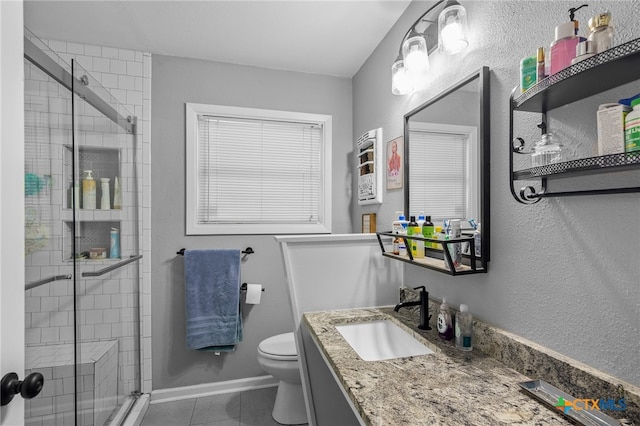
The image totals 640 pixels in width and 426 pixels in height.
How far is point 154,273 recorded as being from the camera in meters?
2.21

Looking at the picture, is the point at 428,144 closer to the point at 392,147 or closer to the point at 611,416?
the point at 392,147

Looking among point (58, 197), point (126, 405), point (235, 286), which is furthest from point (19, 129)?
point (126, 405)

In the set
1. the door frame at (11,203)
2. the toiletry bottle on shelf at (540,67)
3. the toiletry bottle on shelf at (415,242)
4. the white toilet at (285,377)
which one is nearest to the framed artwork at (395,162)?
the toiletry bottle on shelf at (415,242)

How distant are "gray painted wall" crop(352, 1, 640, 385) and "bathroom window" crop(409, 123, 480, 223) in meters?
0.09

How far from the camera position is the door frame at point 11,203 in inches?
25.0

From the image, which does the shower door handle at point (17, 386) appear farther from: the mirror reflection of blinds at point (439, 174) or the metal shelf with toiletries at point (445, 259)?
the mirror reflection of blinds at point (439, 174)

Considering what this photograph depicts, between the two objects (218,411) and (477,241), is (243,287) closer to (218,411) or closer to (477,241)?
(218,411)

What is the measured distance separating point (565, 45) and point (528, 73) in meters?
0.13

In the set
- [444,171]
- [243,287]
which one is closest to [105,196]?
[243,287]

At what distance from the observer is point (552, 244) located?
35.9 inches

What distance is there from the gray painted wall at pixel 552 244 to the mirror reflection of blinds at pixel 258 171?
1314 mm

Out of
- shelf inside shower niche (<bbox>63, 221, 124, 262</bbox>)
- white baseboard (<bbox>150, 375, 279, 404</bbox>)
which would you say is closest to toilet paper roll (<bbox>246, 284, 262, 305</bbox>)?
white baseboard (<bbox>150, 375, 279, 404</bbox>)

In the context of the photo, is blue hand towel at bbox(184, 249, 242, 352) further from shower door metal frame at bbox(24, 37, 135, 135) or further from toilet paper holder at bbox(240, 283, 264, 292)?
shower door metal frame at bbox(24, 37, 135, 135)

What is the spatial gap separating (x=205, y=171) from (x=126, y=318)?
1.13 metres
